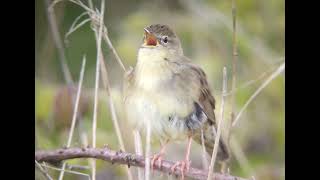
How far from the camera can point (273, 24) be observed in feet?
17.5

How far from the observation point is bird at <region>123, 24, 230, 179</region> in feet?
12.1

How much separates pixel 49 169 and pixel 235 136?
1808 mm

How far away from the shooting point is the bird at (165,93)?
3.70 metres

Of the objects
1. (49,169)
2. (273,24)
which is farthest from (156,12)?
(49,169)

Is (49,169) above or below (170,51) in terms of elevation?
below

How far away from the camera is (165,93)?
12.2ft

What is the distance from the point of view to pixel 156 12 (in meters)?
5.43

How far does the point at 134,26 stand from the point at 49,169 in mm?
2095

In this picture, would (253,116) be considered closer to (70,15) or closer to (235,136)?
(235,136)
